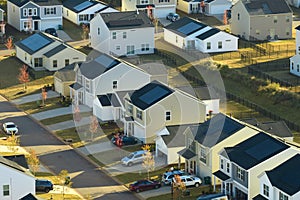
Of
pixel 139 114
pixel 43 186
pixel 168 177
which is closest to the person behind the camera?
pixel 43 186

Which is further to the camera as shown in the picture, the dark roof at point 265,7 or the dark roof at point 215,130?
the dark roof at point 265,7

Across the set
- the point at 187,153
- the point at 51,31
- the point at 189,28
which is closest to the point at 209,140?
the point at 187,153

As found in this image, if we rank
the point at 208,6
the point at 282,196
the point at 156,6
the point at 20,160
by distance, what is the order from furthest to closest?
1. the point at 208,6
2. the point at 156,6
3. the point at 20,160
4. the point at 282,196

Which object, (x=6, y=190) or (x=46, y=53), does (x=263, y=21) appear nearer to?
(x=46, y=53)

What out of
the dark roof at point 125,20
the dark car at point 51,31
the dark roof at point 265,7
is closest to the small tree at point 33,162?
the dark roof at point 125,20

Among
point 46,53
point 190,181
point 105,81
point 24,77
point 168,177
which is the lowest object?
point 190,181

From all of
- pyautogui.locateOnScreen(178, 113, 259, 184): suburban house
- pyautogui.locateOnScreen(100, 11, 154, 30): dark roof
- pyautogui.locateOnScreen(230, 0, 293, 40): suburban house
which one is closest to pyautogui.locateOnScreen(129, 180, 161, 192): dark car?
pyautogui.locateOnScreen(178, 113, 259, 184): suburban house

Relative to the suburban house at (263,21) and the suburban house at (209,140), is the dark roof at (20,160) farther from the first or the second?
the suburban house at (263,21)
